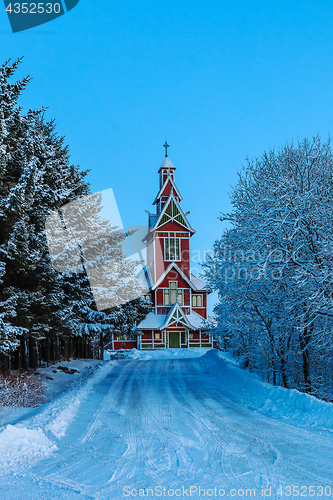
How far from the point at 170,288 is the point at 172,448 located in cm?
3830

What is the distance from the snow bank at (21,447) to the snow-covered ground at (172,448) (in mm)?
16

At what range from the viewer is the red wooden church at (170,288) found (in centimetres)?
4428

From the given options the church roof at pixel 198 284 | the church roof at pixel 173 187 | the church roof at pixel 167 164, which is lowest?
the church roof at pixel 198 284

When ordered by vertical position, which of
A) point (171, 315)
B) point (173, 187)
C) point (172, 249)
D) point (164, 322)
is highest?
point (173, 187)

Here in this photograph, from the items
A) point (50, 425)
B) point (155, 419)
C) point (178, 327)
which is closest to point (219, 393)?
point (155, 419)

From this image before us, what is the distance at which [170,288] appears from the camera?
4612cm

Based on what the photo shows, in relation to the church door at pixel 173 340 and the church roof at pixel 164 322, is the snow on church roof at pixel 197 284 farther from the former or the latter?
the church door at pixel 173 340

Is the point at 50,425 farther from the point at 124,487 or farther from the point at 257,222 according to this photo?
the point at 257,222

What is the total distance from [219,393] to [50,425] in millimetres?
7545

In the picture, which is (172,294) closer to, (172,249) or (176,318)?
(176,318)

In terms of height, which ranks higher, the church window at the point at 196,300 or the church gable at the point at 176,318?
the church window at the point at 196,300

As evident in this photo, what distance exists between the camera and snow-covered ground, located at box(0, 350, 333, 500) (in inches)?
229

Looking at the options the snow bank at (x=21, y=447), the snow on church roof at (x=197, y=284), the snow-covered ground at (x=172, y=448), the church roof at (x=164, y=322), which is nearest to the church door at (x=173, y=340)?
the church roof at (x=164, y=322)

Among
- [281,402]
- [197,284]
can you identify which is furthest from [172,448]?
[197,284]
